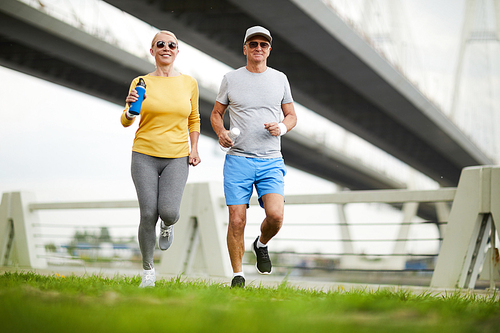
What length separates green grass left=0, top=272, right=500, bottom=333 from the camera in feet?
5.69

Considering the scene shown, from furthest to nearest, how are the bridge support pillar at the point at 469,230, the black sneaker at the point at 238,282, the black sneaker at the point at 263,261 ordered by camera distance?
the bridge support pillar at the point at 469,230, the black sneaker at the point at 263,261, the black sneaker at the point at 238,282

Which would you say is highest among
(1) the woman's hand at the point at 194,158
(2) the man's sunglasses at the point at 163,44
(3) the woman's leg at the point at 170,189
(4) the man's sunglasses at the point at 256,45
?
(4) the man's sunglasses at the point at 256,45

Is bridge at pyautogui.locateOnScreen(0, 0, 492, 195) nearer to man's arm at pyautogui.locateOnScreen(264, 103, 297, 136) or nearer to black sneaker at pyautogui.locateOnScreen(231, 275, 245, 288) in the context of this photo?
man's arm at pyautogui.locateOnScreen(264, 103, 297, 136)

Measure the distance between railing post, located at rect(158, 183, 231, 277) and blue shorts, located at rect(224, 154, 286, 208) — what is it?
5.85ft

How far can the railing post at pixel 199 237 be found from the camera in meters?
5.64

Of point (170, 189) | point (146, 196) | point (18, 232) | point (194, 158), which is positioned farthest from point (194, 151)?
point (18, 232)

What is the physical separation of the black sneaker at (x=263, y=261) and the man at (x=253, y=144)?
0.15 metres

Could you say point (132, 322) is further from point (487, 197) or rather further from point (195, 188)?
point (195, 188)

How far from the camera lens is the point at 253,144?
3932mm

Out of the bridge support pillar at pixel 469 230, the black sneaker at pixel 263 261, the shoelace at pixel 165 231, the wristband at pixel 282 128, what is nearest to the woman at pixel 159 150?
the shoelace at pixel 165 231

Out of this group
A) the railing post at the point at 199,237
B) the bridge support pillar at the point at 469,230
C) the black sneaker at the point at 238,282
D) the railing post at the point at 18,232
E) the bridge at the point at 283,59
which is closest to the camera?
the black sneaker at the point at 238,282

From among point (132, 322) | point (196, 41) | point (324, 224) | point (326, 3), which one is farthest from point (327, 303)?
point (196, 41)

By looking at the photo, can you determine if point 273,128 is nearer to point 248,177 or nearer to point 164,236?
point 248,177

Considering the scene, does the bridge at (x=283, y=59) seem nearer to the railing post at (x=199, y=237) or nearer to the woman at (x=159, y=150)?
the railing post at (x=199, y=237)
